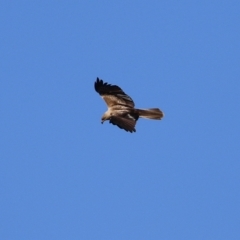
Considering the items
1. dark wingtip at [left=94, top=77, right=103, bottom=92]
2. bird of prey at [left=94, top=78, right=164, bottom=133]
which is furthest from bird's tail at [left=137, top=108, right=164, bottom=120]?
dark wingtip at [left=94, top=77, right=103, bottom=92]

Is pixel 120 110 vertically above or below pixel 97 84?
below

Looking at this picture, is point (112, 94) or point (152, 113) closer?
point (152, 113)

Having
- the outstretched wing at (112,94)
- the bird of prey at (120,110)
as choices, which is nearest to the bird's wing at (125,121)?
the bird of prey at (120,110)

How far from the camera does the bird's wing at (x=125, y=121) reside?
49.4 ft

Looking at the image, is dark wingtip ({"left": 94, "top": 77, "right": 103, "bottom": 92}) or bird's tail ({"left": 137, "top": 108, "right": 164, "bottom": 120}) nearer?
bird's tail ({"left": 137, "top": 108, "right": 164, "bottom": 120})

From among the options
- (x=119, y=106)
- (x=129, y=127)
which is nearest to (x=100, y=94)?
(x=119, y=106)

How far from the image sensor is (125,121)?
1548 cm

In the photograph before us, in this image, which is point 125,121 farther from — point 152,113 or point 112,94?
point 112,94

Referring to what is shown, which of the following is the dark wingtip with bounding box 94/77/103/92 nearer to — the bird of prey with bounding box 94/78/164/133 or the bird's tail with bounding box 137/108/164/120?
the bird of prey with bounding box 94/78/164/133

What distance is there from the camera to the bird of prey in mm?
15523

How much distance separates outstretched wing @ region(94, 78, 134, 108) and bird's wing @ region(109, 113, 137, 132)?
65 cm

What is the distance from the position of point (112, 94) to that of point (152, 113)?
126 cm

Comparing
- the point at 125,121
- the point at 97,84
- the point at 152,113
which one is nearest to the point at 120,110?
the point at 152,113

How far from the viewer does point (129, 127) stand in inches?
593
